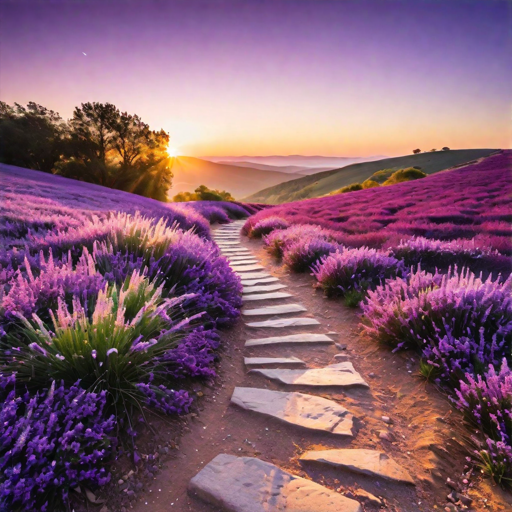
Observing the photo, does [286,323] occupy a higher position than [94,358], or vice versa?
[94,358]

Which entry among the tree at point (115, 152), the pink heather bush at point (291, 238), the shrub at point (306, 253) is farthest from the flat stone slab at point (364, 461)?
the tree at point (115, 152)

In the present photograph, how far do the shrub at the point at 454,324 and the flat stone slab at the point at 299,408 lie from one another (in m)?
0.93

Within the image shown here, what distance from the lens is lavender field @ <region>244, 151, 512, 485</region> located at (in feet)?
7.04

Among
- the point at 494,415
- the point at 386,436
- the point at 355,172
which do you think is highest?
the point at 355,172

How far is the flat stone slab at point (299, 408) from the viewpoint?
238cm

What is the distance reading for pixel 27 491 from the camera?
1.45 meters

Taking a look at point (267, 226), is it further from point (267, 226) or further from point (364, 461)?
point (364, 461)

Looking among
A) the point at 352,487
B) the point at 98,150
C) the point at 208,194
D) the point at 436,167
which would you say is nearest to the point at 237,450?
the point at 352,487

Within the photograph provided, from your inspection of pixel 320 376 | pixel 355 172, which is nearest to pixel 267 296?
pixel 320 376

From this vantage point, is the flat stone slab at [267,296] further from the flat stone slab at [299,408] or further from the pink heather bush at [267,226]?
the pink heather bush at [267,226]

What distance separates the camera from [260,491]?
1.81 meters

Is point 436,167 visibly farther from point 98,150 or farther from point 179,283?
point 179,283

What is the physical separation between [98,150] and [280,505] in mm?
34986

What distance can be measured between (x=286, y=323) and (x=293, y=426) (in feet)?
6.39
